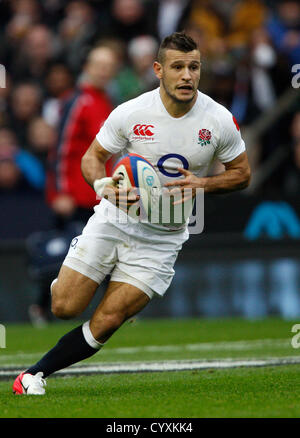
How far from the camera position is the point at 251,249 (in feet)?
40.5

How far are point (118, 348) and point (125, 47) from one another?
5.73m

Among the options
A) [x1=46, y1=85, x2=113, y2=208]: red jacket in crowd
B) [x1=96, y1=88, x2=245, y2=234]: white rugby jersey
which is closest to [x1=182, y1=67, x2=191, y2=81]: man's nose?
[x1=96, y1=88, x2=245, y2=234]: white rugby jersey

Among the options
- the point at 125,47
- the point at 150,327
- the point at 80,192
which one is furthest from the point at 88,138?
the point at 125,47

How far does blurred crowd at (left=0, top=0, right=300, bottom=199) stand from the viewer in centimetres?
1265

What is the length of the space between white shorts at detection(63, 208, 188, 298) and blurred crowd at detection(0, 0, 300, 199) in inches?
212

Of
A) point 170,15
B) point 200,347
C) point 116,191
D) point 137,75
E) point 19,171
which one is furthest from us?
point 170,15

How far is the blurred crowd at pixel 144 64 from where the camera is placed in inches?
498

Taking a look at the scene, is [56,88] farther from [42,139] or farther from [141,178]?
[141,178]

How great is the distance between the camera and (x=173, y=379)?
696 centimetres

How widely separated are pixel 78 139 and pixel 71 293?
15.3 feet

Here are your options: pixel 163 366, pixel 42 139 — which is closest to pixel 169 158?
pixel 163 366

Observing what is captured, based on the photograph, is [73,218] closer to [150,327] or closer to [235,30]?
[150,327]

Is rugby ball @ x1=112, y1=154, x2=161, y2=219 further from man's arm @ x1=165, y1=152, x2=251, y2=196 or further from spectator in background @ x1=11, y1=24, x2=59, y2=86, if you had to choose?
spectator in background @ x1=11, y1=24, x2=59, y2=86

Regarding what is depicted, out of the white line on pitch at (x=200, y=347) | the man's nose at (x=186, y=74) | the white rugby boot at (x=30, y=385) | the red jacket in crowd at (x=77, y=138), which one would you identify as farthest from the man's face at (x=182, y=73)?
the red jacket in crowd at (x=77, y=138)
